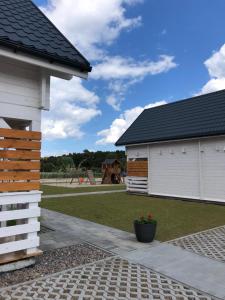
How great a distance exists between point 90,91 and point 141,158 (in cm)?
823

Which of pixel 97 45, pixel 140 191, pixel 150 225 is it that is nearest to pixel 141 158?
pixel 140 191

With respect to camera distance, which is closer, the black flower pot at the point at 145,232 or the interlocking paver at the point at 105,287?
the interlocking paver at the point at 105,287

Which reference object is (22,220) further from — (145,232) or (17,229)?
(145,232)

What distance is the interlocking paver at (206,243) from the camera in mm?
5652

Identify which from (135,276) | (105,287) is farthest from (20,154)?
(135,276)

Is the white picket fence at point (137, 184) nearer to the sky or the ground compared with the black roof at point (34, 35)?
nearer to the ground

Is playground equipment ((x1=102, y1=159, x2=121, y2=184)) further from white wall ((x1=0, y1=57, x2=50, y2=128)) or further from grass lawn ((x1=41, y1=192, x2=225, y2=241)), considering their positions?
white wall ((x1=0, y1=57, x2=50, y2=128))

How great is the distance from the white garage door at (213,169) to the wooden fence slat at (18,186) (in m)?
9.52

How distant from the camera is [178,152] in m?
14.4

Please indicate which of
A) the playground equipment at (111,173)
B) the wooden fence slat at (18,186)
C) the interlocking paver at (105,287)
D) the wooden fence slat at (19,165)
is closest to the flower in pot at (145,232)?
the interlocking paver at (105,287)

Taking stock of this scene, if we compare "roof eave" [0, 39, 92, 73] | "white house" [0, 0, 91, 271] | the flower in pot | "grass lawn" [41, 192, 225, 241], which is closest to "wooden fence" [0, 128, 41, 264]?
"white house" [0, 0, 91, 271]

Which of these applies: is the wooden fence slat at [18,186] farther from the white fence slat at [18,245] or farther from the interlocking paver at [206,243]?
the interlocking paver at [206,243]

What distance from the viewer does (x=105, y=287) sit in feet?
13.5

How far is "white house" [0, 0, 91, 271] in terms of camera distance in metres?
4.54
